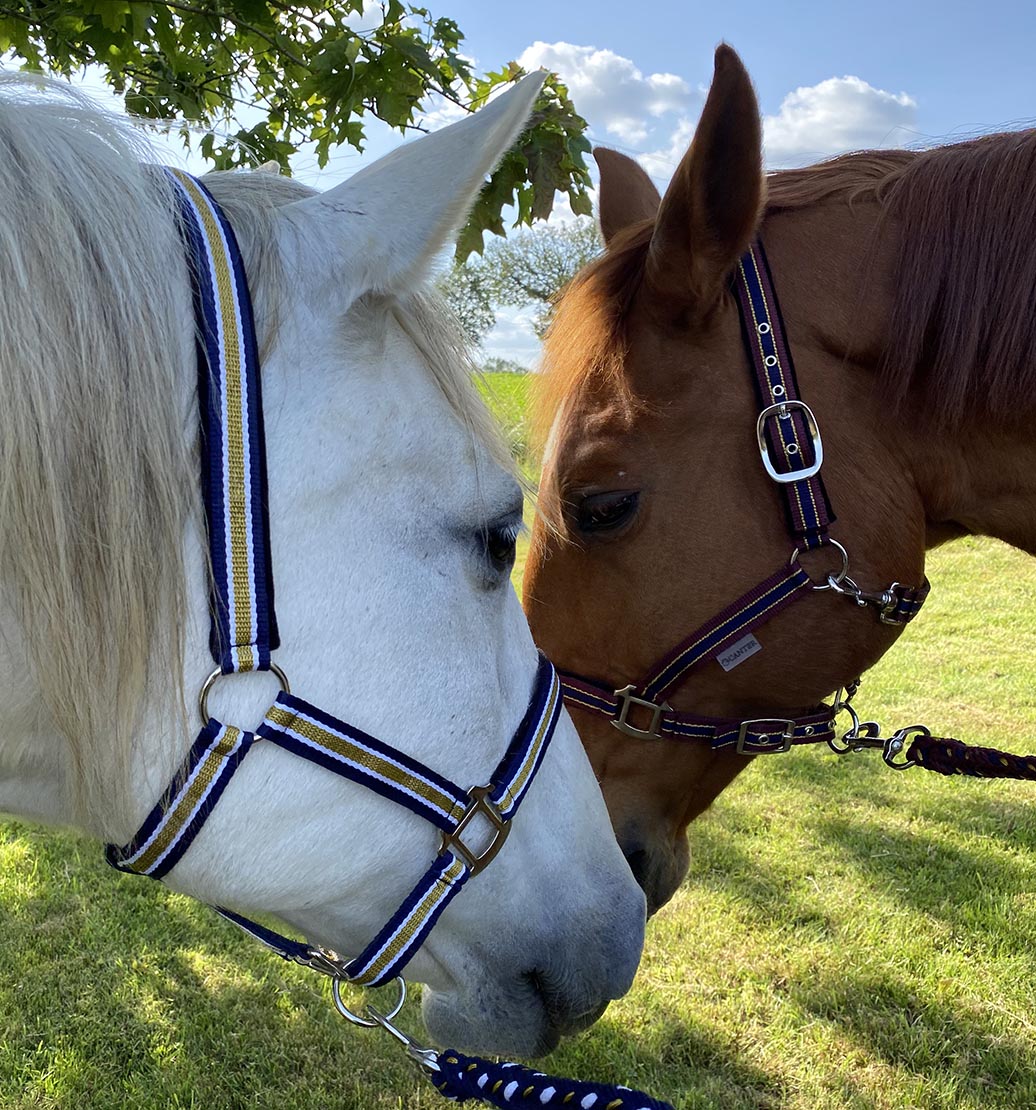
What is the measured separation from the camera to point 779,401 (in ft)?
4.97

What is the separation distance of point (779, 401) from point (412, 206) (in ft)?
2.88

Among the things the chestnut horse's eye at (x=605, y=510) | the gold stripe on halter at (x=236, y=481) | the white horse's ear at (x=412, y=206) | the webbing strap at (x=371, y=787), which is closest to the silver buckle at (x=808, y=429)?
the chestnut horse's eye at (x=605, y=510)

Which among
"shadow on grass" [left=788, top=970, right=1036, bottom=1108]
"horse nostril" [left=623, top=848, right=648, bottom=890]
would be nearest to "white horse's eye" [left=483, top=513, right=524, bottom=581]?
"horse nostril" [left=623, top=848, right=648, bottom=890]

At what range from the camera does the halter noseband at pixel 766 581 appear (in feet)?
4.95

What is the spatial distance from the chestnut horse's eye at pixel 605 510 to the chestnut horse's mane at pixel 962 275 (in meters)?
0.23

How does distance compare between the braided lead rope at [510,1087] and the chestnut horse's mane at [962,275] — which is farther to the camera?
the chestnut horse's mane at [962,275]

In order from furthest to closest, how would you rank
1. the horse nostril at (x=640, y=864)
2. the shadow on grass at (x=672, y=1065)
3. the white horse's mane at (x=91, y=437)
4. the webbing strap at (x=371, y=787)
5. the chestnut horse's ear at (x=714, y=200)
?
the shadow on grass at (x=672, y=1065) < the horse nostril at (x=640, y=864) < the chestnut horse's ear at (x=714, y=200) < the webbing strap at (x=371, y=787) < the white horse's mane at (x=91, y=437)

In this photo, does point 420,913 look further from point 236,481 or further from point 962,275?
point 962,275

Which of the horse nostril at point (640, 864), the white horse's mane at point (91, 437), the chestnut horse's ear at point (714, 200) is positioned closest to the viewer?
the white horse's mane at point (91, 437)

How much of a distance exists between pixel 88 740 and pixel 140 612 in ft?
0.51

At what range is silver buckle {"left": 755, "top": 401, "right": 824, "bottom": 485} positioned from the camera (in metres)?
1.50

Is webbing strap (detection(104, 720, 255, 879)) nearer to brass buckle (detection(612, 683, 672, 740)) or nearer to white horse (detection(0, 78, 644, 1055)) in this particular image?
white horse (detection(0, 78, 644, 1055))

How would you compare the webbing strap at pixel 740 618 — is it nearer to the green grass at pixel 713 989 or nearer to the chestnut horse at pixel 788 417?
the chestnut horse at pixel 788 417

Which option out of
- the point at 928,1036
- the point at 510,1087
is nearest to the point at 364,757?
the point at 510,1087
